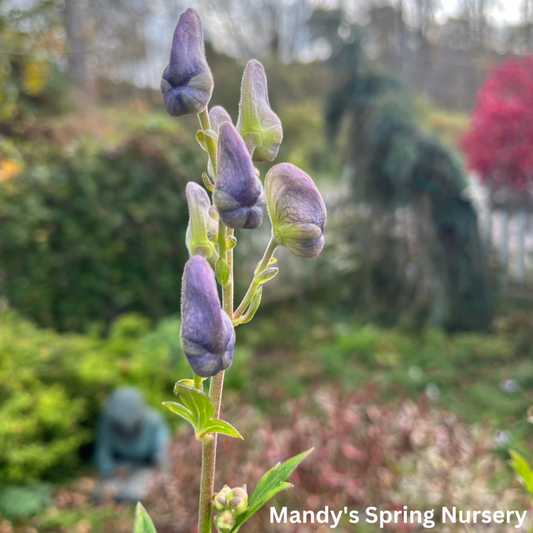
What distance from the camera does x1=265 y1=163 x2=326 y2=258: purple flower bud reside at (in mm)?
596

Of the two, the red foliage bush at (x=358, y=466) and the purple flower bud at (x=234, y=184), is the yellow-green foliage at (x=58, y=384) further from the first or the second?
the purple flower bud at (x=234, y=184)

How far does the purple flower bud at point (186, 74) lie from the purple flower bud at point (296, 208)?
136 millimetres

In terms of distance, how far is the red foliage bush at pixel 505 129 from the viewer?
4.56 metres

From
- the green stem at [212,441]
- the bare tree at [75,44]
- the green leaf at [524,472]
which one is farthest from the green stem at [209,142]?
the bare tree at [75,44]

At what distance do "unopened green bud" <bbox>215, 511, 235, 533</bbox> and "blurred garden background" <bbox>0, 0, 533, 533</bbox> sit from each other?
178 centimetres

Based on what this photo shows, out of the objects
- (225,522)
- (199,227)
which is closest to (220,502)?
(225,522)

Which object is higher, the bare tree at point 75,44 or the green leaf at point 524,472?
the bare tree at point 75,44

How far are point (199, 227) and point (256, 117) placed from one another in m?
0.17

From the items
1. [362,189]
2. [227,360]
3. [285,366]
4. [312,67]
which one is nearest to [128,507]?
[285,366]

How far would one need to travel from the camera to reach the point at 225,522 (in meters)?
0.56

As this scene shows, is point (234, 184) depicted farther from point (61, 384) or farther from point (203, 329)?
point (61, 384)

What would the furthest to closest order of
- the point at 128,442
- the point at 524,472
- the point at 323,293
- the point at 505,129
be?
the point at 323,293, the point at 505,129, the point at 128,442, the point at 524,472

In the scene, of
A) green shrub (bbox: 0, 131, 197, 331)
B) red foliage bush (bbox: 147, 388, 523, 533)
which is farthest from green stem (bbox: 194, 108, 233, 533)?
green shrub (bbox: 0, 131, 197, 331)

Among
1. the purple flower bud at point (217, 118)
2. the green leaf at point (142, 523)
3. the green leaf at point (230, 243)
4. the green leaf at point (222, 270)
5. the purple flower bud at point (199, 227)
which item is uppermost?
the purple flower bud at point (217, 118)
